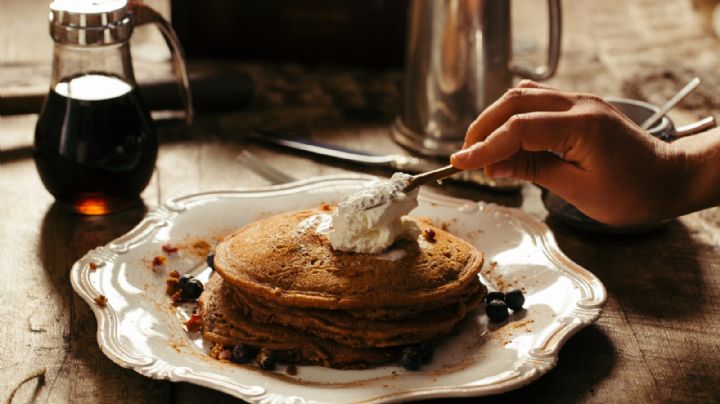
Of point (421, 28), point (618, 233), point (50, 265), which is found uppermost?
point (421, 28)

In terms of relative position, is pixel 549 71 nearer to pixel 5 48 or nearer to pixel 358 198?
pixel 358 198

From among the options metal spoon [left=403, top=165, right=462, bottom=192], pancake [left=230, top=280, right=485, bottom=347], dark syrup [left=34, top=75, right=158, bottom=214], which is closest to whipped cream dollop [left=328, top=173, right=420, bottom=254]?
metal spoon [left=403, top=165, right=462, bottom=192]

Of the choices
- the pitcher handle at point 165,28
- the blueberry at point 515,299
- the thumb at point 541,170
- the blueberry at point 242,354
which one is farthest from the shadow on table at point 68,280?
the thumb at point 541,170

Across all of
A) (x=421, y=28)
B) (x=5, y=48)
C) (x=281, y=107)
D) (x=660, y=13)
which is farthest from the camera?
(x=660, y=13)

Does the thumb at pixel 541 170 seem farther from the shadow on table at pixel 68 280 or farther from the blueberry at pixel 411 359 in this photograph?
the shadow on table at pixel 68 280

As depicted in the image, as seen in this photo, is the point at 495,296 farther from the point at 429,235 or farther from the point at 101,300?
the point at 101,300

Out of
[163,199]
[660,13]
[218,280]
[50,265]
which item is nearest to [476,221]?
[218,280]
